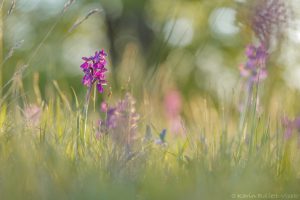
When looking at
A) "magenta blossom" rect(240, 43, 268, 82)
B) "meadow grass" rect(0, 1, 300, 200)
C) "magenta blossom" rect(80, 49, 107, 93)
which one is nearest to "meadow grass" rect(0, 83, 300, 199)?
"meadow grass" rect(0, 1, 300, 200)

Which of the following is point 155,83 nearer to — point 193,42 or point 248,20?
point 248,20

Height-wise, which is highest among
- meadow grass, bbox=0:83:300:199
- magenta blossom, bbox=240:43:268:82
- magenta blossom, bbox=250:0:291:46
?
magenta blossom, bbox=250:0:291:46

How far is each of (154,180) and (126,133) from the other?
0.58 meters

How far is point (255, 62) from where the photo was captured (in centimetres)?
295

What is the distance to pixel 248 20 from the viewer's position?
2.50 m

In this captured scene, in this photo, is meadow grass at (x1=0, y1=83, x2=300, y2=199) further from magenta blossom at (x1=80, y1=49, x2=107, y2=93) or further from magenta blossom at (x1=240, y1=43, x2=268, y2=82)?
magenta blossom at (x1=240, y1=43, x2=268, y2=82)

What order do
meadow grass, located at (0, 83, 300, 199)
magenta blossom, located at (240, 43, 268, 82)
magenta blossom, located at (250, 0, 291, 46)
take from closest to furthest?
meadow grass, located at (0, 83, 300, 199), magenta blossom, located at (250, 0, 291, 46), magenta blossom, located at (240, 43, 268, 82)

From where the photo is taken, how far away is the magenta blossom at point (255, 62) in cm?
262

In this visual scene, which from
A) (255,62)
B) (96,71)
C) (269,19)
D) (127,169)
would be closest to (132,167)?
(127,169)

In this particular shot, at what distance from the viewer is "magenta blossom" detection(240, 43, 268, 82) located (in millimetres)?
2623

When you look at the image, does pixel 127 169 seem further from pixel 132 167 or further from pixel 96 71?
pixel 96 71

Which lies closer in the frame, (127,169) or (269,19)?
(127,169)

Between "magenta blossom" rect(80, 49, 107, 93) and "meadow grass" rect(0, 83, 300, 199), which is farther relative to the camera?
"magenta blossom" rect(80, 49, 107, 93)

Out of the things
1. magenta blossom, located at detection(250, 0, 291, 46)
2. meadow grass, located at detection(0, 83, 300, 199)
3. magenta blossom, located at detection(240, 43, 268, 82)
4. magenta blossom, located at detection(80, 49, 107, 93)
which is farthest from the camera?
magenta blossom, located at detection(240, 43, 268, 82)
